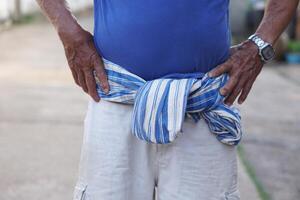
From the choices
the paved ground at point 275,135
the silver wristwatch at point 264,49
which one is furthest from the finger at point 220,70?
the paved ground at point 275,135

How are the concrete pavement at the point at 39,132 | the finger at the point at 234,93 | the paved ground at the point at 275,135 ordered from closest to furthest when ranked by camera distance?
the finger at the point at 234,93
the concrete pavement at the point at 39,132
the paved ground at the point at 275,135

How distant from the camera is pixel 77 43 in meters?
1.95

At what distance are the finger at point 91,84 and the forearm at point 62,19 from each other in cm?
12

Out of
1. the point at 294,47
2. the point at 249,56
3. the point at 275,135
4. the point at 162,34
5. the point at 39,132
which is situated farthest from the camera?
the point at 294,47

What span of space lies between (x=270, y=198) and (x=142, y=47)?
2.44m

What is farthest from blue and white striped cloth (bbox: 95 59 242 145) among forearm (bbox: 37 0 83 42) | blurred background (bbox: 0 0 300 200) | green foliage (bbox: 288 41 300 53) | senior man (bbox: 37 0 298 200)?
green foliage (bbox: 288 41 300 53)

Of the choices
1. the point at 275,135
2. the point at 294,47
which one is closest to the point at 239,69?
the point at 275,135

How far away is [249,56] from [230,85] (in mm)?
117

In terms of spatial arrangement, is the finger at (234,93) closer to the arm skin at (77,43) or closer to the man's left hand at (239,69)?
the man's left hand at (239,69)

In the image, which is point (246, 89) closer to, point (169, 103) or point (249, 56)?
point (249, 56)

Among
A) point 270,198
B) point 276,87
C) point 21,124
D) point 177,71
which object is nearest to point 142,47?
point 177,71

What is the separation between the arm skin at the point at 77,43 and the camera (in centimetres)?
195

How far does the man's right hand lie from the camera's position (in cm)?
195

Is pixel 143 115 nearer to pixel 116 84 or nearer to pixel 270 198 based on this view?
pixel 116 84
